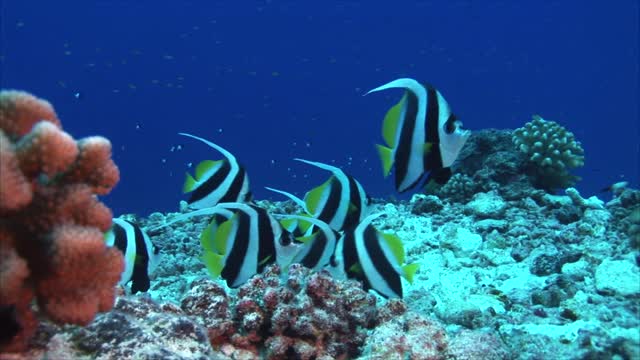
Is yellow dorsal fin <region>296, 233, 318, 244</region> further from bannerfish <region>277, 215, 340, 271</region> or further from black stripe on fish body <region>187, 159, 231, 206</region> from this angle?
black stripe on fish body <region>187, 159, 231, 206</region>

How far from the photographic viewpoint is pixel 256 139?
68.9m

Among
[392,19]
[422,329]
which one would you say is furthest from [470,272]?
[392,19]

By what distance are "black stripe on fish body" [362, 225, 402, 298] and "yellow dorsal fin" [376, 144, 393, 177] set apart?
1.75 feet

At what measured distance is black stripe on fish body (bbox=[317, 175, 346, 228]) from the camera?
4453 mm

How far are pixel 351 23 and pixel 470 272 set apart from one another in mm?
67956

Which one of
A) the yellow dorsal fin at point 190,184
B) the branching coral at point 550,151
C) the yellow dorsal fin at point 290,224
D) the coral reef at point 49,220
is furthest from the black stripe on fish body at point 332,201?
the branching coral at point 550,151

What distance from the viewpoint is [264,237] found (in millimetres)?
3824

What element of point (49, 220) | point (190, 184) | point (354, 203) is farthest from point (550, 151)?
point (49, 220)

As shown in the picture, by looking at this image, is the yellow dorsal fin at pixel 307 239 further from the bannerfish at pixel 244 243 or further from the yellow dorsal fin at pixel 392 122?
the yellow dorsal fin at pixel 392 122

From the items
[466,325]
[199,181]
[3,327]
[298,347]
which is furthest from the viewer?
[199,181]

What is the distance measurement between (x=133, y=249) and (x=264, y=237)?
1.06m

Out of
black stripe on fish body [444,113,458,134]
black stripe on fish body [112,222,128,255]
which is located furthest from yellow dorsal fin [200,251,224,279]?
black stripe on fish body [444,113,458,134]

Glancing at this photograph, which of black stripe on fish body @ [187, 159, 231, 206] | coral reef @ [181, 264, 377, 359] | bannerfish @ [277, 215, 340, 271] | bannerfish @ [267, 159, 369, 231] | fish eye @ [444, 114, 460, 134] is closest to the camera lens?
fish eye @ [444, 114, 460, 134]

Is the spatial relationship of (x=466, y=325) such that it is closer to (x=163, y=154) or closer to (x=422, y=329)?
(x=422, y=329)
